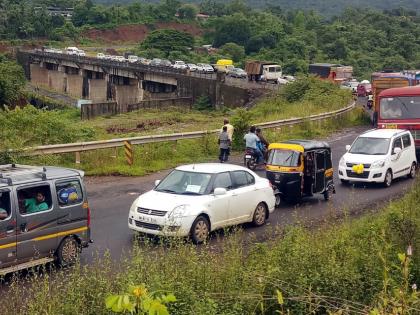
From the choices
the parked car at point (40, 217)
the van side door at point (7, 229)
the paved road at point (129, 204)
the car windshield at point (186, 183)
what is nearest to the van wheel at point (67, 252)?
the parked car at point (40, 217)

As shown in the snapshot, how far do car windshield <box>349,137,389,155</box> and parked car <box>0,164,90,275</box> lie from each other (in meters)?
11.4

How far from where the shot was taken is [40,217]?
12.1 metres

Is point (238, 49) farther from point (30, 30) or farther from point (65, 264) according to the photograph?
point (65, 264)

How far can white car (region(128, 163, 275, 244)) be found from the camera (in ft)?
45.7

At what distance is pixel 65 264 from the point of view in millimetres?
12359

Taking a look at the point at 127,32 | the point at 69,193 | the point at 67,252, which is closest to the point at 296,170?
the point at 69,193

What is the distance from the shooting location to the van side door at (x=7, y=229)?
11383 mm

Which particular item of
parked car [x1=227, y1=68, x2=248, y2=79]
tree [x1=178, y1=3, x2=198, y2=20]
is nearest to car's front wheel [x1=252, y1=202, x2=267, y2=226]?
parked car [x1=227, y1=68, x2=248, y2=79]

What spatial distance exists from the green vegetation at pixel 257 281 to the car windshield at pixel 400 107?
52.2 feet

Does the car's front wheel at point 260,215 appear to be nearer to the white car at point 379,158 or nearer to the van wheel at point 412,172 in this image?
the white car at point 379,158

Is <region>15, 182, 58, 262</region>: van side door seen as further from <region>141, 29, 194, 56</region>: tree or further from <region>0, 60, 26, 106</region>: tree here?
<region>141, 29, 194, 56</region>: tree

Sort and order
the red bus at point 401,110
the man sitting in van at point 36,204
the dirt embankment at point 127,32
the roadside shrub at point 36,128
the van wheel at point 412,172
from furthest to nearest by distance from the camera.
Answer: the dirt embankment at point 127,32
the red bus at point 401,110
the van wheel at point 412,172
the roadside shrub at point 36,128
the man sitting in van at point 36,204

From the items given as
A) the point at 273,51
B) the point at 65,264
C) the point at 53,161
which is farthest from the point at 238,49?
the point at 65,264

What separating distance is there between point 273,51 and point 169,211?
9292 centimetres
